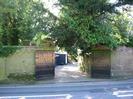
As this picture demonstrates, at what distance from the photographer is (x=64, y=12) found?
1903 centimetres

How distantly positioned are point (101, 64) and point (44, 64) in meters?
3.97

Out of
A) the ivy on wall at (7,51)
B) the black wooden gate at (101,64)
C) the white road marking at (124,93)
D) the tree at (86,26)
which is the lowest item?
the white road marking at (124,93)

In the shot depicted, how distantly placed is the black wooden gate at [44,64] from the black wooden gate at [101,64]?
3.00m

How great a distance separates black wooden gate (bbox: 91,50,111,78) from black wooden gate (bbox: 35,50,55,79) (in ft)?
9.83

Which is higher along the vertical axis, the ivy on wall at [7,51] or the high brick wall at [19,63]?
the ivy on wall at [7,51]

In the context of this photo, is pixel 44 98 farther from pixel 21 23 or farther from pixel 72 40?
pixel 21 23

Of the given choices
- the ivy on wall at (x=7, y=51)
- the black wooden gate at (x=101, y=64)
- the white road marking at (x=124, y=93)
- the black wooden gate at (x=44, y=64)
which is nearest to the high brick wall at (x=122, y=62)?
the black wooden gate at (x=101, y=64)

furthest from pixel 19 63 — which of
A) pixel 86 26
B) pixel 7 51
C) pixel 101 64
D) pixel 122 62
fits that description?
pixel 122 62

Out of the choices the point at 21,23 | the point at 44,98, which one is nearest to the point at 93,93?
the point at 44,98

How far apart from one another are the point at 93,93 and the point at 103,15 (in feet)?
27.0

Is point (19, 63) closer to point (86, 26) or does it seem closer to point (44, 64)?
point (44, 64)

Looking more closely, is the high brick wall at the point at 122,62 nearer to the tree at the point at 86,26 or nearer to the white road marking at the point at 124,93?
the tree at the point at 86,26

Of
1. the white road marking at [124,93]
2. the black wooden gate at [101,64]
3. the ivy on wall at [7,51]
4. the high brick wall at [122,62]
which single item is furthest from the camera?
the high brick wall at [122,62]

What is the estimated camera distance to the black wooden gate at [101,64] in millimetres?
19312
